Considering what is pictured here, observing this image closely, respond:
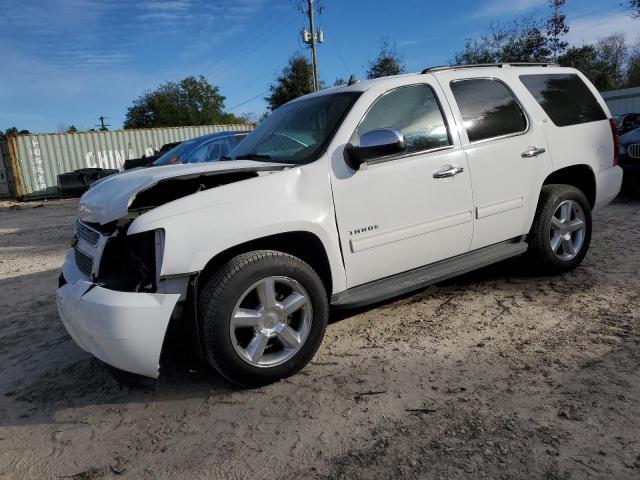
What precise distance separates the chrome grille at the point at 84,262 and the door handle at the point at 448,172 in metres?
2.40

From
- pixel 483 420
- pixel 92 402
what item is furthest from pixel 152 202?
pixel 483 420

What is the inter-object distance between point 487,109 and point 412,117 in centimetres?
81

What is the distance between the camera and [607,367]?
286cm

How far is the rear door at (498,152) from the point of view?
12.4 ft

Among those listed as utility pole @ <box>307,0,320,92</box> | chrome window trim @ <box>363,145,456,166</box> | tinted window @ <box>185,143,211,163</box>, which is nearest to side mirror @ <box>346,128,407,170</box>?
chrome window trim @ <box>363,145,456,166</box>

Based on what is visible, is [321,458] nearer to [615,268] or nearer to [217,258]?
[217,258]

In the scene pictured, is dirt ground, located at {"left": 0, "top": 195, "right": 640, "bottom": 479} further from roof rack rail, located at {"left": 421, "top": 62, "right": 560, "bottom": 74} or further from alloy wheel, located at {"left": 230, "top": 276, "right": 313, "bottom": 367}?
roof rack rail, located at {"left": 421, "top": 62, "right": 560, "bottom": 74}

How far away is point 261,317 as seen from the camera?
2.89m

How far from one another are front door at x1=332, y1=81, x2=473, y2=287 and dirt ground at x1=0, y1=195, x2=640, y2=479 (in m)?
0.63

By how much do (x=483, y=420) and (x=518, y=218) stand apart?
7.06 feet

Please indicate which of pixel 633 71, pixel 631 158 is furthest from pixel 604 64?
pixel 631 158

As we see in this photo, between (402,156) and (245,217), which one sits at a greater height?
(402,156)

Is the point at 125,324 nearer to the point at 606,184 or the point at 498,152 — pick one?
the point at 498,152

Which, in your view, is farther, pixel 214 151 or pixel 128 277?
pixel 214 151
